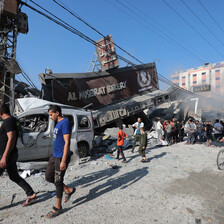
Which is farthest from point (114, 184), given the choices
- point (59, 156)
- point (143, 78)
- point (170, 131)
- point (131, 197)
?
point (143, 78)

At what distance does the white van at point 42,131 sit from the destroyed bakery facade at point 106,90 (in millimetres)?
3768

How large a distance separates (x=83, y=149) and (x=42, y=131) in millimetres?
1872

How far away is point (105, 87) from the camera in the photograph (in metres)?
13.7

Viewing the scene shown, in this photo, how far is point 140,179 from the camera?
4.50 m

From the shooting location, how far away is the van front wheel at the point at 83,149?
21.9 feet

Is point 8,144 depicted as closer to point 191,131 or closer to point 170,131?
point 170,131

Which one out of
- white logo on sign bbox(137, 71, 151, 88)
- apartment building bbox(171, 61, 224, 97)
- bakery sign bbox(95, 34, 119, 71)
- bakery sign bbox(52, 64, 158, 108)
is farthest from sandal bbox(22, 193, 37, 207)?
apartment building bbox(171, 61, 224, 97)

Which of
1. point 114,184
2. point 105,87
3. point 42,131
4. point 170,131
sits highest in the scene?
point 105,87

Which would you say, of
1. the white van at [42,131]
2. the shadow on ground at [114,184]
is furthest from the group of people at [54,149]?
the white van at [42,131]

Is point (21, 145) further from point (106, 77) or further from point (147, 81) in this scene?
point (147, 81)

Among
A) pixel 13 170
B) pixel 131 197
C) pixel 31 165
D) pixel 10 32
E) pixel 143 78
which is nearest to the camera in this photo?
pixel 13 170

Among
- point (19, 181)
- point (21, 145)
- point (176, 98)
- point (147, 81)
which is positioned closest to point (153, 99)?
point (147, 81)

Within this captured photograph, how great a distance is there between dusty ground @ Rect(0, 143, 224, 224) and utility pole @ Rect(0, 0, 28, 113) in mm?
5378

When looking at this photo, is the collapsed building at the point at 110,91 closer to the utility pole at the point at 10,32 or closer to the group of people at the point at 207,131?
the utility pole at the point at 10,32
